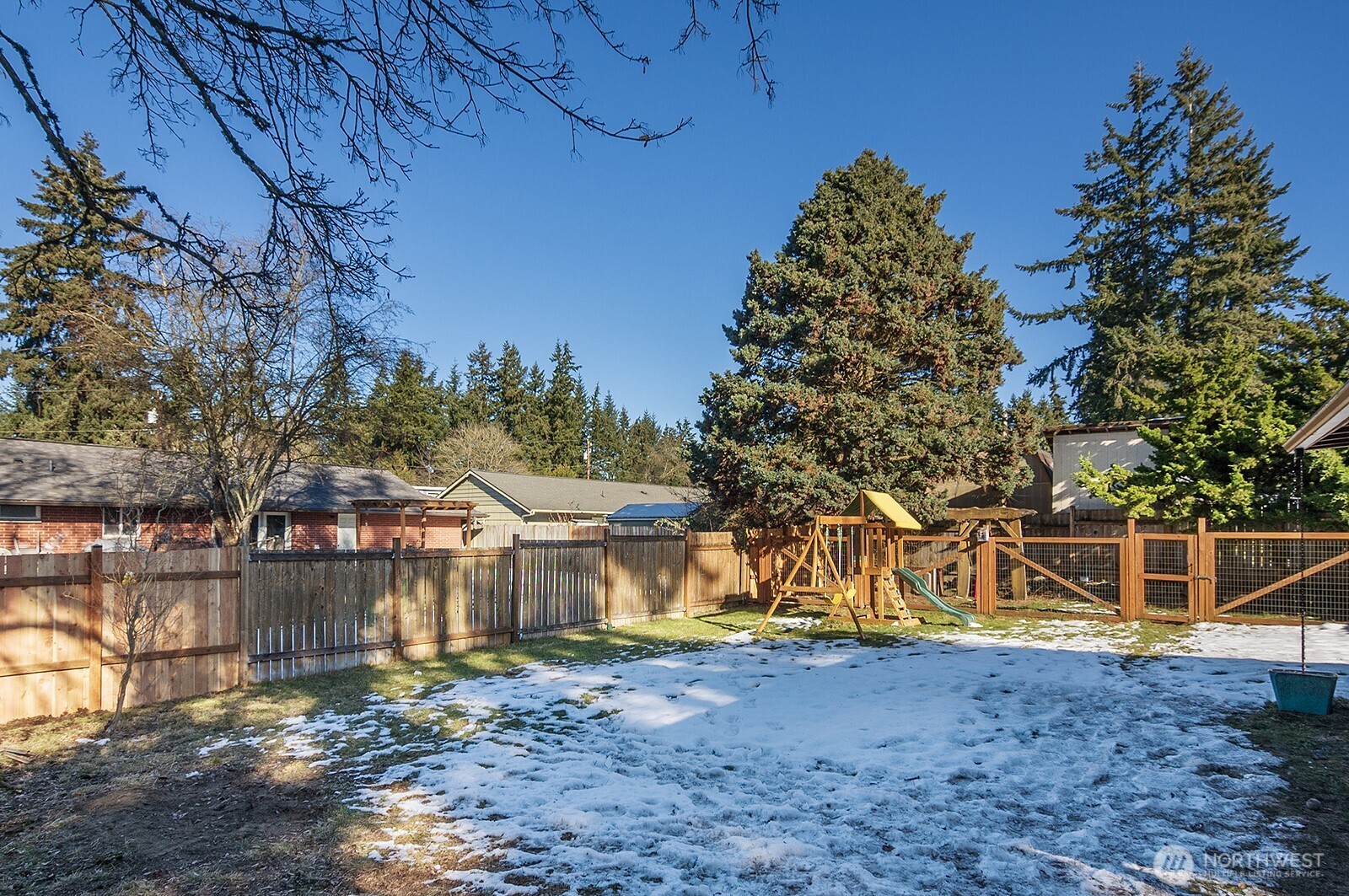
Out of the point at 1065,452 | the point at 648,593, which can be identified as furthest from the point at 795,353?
the point at 1065,452

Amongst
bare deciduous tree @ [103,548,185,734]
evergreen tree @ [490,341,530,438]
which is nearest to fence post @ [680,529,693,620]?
bare deciduous tree @ [103,548,185,734]

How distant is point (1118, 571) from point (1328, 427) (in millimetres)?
8804

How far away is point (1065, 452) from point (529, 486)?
22.5 m

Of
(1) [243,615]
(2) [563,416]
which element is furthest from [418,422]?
(1) [243,615]

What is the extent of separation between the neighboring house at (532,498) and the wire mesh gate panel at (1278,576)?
63.6ft

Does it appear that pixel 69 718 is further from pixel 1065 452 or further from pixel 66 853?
pixel 1065 452

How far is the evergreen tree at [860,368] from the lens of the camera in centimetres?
1586

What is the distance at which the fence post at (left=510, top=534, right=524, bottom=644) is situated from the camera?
36.7 feet

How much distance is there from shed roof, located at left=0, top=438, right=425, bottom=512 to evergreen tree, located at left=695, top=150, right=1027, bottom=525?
11574 millimetres

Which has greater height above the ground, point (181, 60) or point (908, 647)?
point (181, 60)

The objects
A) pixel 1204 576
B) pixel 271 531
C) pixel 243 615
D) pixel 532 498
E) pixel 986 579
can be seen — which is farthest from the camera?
pixel 532 498

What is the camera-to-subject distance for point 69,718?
6898 mm

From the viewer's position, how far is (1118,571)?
14.0 m

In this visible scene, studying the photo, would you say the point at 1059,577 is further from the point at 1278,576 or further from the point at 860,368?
the point at 860,368
